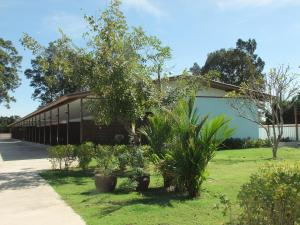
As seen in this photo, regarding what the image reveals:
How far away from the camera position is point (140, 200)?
8773 millimetres

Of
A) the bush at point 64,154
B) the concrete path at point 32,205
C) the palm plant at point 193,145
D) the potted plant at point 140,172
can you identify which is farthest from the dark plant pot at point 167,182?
the bush at point 64,154

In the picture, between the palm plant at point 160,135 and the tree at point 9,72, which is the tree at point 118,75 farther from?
the tree at point 9,72

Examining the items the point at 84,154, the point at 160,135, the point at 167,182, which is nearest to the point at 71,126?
the point at 84,154

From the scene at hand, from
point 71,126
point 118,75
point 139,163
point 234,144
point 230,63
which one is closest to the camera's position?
point 139,163

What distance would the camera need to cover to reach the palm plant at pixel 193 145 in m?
8.70

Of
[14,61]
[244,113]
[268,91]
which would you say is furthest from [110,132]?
[14,61]

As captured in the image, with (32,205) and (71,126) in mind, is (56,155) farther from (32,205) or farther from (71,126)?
(71,126)

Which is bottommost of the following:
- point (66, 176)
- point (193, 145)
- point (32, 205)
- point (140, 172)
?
point (32, 205)

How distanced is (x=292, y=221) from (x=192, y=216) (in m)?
2.81

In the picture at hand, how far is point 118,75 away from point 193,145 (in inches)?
193

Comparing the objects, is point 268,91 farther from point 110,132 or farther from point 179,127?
point 179,127

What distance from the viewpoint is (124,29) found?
45.5ft

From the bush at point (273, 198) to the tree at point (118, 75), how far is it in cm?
815

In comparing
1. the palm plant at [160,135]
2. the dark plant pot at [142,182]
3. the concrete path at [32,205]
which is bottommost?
the concrete path at [32,205]
